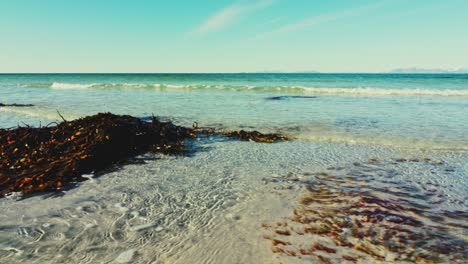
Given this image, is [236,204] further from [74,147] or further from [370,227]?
[74,147]

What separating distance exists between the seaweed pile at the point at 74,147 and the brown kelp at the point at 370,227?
3.28 meters

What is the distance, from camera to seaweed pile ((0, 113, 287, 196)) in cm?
496

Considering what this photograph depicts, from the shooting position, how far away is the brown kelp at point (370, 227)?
3121 mm

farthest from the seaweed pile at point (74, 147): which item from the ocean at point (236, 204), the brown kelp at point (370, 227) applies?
the brown kelp at point (370, 227)

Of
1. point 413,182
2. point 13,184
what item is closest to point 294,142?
point 413,182

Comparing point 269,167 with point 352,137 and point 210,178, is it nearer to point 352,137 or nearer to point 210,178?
point 210,178

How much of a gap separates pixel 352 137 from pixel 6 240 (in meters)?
7.57

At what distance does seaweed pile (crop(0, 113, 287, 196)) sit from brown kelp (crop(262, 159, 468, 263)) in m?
3.28

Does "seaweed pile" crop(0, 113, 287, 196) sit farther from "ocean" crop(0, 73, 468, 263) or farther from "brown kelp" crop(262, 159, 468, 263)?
"brown kelp" crop(262, 159, 468, 263)

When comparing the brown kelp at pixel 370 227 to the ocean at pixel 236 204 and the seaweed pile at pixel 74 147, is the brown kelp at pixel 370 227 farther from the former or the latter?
the seaweed pile at pixel 74 147

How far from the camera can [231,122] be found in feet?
35.8

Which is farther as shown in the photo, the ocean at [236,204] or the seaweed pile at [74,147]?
the seaweed pile at [74,147]

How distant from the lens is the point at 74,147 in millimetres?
6117

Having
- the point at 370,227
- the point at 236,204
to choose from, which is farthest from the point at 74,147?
the point at 370,227
